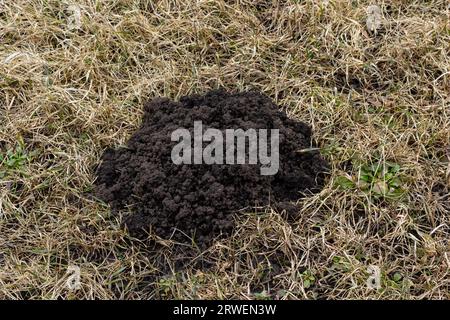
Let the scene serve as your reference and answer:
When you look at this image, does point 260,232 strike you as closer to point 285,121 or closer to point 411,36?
point 285,121

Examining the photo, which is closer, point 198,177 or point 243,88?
point 198,177

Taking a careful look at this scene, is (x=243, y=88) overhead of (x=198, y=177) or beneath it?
overhead

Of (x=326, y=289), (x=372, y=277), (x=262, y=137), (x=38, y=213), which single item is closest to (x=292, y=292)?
(x=326, y=289)

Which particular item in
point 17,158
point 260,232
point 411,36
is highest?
point 411,36
